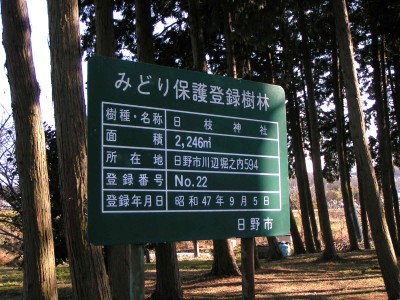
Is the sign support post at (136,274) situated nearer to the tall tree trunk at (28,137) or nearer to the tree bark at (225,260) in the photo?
the tall tree trunk at (28,137)

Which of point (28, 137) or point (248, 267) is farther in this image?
point (28, 137)

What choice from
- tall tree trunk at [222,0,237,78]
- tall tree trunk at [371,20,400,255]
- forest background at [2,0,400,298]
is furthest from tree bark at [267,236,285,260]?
tall tree trunk at [222,0,237,78]

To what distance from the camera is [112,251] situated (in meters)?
9.14

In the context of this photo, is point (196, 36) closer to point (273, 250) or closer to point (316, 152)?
point (316, 152)

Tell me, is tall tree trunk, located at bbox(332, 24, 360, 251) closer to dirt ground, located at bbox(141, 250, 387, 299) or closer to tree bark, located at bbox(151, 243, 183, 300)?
dirt ground, located at bbox(141, 250, 387, 299)

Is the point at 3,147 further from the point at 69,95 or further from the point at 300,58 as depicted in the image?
the point at 300,58

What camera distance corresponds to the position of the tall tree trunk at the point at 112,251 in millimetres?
8992

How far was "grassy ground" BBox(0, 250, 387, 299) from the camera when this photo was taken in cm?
1103

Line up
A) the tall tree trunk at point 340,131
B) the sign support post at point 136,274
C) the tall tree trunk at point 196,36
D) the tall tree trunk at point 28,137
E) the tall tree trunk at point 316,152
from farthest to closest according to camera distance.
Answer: the tall tree trunk at point 340,131 < the tall tree trunk at point 316,152 < the tall tree trunk at point 196,36 < the tall tree trunk at point 28,137 < the sign support post at point 136,274

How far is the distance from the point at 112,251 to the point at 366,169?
5.23 m

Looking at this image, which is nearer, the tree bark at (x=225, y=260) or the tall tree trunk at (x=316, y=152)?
the tree bark at (x=225, y=260)

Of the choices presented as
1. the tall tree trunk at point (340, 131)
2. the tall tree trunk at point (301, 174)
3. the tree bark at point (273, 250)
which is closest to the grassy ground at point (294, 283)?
the tree bark at point (273, 250)

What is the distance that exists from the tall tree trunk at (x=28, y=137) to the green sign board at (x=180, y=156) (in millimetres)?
4816

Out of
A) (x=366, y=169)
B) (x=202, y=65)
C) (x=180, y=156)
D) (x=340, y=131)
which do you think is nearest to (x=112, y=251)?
(x=366, y=169)
